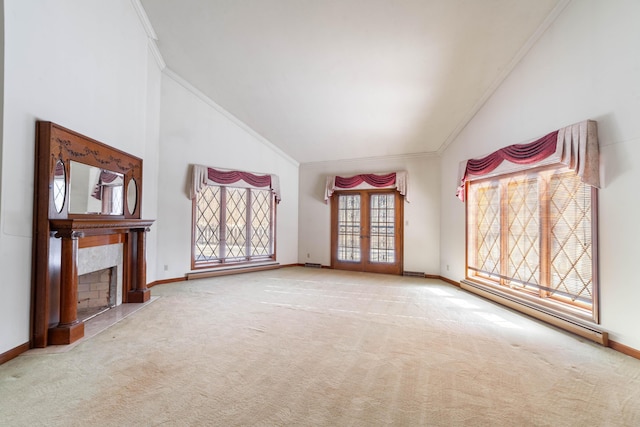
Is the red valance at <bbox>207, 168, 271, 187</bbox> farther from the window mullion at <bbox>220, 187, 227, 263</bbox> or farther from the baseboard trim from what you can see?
the baseboard trim

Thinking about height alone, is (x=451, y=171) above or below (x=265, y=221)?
above

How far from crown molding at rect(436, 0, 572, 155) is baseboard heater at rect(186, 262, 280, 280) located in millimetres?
4143

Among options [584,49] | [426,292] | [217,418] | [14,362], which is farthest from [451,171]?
[14,362]

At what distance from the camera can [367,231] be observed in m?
5.99

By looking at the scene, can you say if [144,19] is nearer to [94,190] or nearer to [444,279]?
[94,190]

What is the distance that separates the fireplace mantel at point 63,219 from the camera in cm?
235

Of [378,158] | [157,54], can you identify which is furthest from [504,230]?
[157,54]

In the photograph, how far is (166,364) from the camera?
207 centimetres

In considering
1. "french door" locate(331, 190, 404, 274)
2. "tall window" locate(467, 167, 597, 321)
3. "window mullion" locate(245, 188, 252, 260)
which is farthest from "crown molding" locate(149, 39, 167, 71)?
"tall window" locate(467, 167, 597, 321)

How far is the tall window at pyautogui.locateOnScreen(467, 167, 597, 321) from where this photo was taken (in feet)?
8.98

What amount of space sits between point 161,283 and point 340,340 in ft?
11.1

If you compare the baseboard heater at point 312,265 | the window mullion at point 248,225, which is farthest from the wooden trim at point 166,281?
the baseboard heater at point 312,265

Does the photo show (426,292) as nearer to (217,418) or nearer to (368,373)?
(368,373)

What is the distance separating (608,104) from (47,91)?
15.7ft
